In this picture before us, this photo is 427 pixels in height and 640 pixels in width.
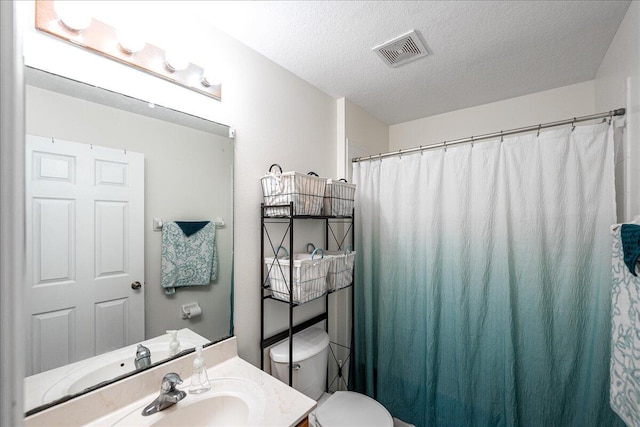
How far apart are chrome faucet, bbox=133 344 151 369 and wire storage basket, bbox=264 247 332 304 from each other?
59cm

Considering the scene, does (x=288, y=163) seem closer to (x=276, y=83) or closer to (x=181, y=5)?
(x=276, y=83)

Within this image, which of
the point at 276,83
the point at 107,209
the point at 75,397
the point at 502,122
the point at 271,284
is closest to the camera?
the point at 75,397

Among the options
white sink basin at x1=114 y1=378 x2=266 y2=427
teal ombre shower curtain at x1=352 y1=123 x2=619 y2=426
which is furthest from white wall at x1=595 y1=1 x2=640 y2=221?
white sink basin at x1=114 y1=378 x2=266 y2=427

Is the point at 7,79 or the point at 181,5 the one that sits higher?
the point at 181,5

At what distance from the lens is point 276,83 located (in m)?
1.56

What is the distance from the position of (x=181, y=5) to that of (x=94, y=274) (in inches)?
44.1

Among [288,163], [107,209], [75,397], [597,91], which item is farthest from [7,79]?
[597,91]

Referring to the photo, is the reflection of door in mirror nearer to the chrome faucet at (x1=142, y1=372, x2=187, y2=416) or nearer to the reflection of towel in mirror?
the reflection of towel in mirror

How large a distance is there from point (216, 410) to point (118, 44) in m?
1.37

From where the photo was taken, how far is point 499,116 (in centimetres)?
208

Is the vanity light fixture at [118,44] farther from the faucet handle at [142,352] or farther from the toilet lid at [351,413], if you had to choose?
the toilet lid at [351,413]

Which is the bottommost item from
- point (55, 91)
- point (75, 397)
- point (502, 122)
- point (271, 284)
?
point (75, 397)

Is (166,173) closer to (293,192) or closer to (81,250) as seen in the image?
(81,250)

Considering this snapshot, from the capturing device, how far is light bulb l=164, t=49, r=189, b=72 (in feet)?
3.55
